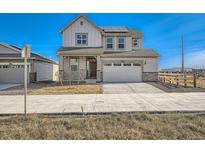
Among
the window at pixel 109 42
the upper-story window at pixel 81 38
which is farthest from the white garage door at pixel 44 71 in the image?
the window at pixel 109 42

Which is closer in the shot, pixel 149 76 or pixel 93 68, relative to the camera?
pixel 149 76

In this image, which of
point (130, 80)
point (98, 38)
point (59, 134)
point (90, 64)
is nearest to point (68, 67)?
point (90, 64)

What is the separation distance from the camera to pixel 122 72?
22109 mm

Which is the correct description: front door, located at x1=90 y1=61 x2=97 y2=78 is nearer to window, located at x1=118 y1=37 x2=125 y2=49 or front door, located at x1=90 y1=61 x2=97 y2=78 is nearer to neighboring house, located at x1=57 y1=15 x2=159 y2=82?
neighboring house, located at x1=57 y1=15 x2=159 y2=82

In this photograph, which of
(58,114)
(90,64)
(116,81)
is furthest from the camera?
(90,64)

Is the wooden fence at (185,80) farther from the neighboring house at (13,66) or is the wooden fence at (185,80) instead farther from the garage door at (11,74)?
the garage door at (11,74)

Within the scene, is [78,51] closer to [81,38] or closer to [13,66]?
[81,38]

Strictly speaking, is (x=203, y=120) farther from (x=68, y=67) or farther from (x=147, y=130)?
(x=68, y=67)

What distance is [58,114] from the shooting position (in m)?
7.35

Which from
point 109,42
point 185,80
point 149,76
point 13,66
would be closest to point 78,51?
point 109,42

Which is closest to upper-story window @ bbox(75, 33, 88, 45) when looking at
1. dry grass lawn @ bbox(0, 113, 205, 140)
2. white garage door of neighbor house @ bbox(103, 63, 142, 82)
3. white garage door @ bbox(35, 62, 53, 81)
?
white garage door of neighbor house @ bbox(103, 63, 142, 82)

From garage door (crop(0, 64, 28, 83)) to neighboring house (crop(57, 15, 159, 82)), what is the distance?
478 centimetres

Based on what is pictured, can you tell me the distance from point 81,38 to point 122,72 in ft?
20.3

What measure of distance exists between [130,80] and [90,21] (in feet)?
26.9
